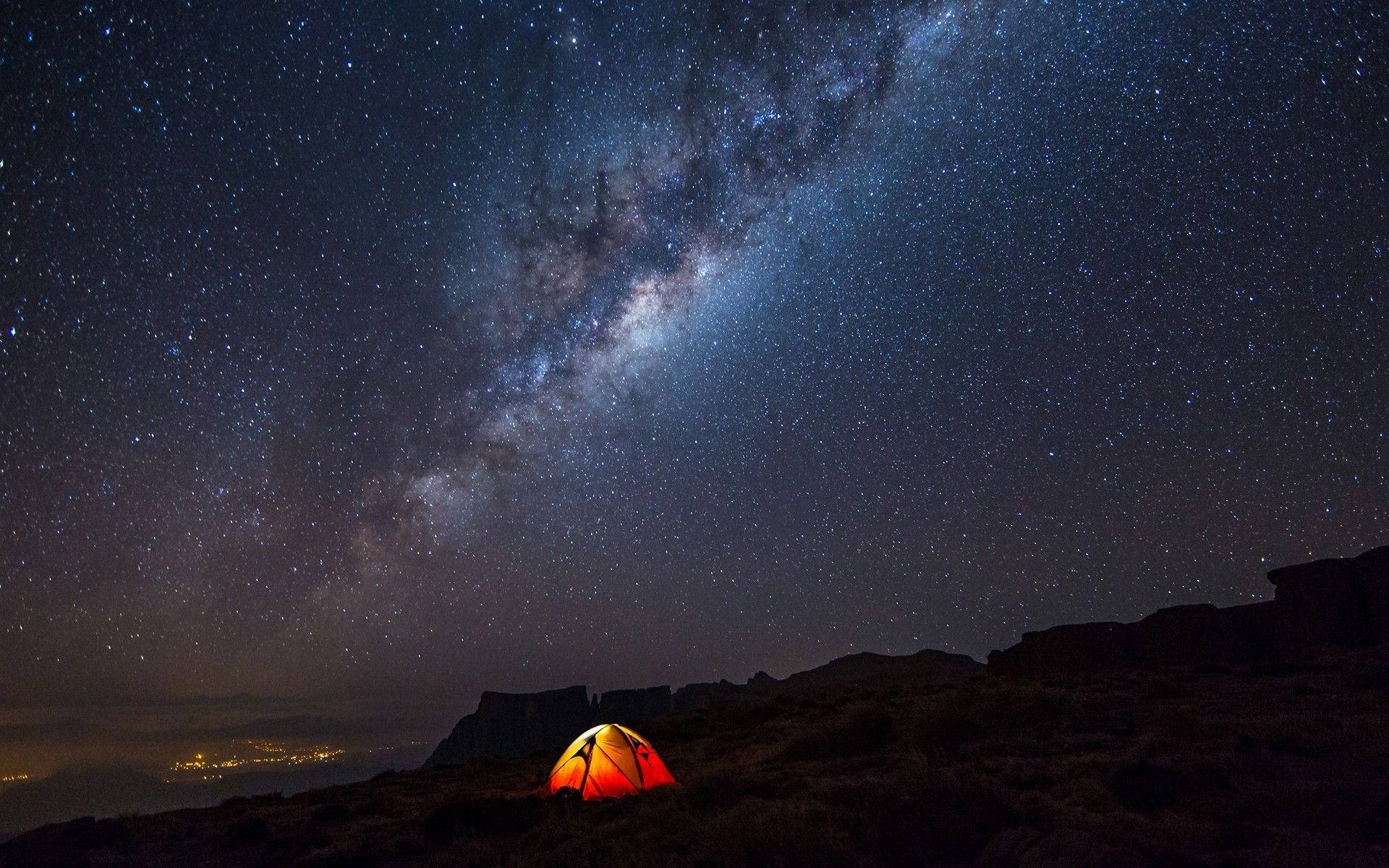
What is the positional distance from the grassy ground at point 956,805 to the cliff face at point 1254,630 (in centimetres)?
1529

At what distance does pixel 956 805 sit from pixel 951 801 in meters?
0.06

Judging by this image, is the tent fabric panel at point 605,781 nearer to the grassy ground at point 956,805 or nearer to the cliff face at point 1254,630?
the grassy ground at point 956,805

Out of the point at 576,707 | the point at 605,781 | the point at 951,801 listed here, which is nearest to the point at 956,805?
the point at 951,801

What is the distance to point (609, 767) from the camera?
566 inches

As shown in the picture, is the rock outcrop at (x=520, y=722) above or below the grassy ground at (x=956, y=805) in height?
below

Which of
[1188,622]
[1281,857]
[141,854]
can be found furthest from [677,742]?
[1188,622]

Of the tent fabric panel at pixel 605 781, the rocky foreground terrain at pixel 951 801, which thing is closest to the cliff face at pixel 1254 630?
the rocky foreground terrain at pixel 951 801

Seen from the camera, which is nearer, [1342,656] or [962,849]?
[962,849]

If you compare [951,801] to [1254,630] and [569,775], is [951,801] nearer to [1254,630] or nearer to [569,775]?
[569,775]

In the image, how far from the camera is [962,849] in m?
6.67

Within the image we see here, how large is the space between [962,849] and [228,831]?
1322 cm

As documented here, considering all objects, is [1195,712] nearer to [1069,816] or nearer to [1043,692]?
[1043,692]

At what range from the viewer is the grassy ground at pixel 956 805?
6.45 m

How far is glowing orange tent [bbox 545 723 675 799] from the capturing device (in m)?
14.1
